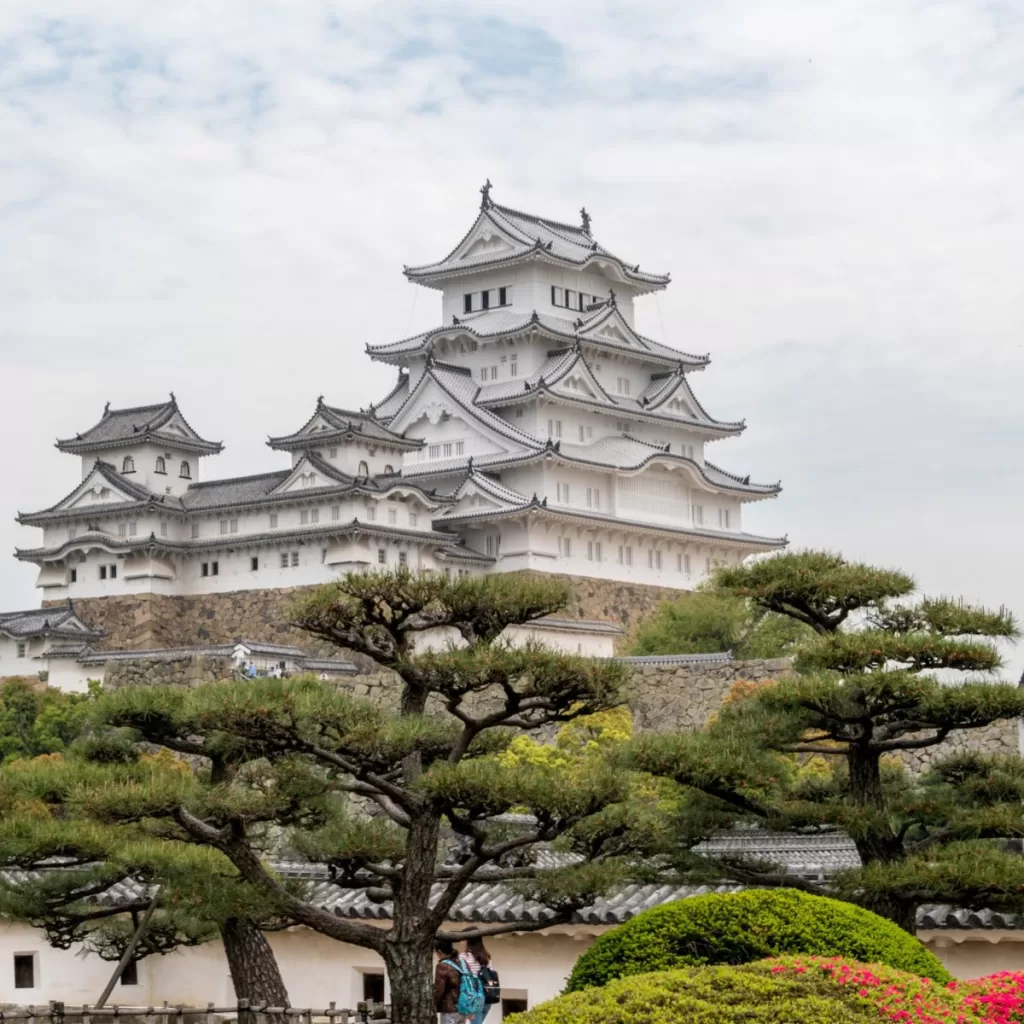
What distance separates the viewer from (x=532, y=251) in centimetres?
5362

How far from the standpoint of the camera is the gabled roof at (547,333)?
5322 cm

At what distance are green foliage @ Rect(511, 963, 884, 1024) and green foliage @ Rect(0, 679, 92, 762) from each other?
27.1m

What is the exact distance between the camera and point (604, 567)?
5075 centimetres

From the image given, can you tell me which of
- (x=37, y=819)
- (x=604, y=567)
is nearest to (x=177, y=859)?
(x=37, y=819)

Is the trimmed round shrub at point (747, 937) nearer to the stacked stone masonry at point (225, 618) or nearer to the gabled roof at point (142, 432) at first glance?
the stacked stone masonry at point (225, 618)

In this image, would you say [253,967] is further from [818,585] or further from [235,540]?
[235,540]

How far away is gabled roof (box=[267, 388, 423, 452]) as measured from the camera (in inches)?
1874

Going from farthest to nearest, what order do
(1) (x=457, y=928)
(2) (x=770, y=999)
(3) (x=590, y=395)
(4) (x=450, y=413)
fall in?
(3) (x=590, y=395), (4) (x=450, y=413), (1) (x=457, y=928), (2) (x=770, y=999)

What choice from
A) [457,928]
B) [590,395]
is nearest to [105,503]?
[590,395]

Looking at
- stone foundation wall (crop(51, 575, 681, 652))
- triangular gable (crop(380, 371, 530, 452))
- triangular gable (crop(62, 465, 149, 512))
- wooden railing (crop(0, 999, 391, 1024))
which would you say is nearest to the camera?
wooden railing (crop(0, 999, 391, 1024))

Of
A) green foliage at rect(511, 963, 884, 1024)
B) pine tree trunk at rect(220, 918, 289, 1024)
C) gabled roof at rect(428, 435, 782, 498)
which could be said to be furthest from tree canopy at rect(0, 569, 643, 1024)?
gabled roof at rect(428, 435, 782, 498)

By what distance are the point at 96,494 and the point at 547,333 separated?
12.5 meters

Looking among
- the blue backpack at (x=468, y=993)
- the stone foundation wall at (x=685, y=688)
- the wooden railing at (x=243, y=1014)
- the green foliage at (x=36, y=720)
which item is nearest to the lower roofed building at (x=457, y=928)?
the blue backpack at (x=468, y=993)

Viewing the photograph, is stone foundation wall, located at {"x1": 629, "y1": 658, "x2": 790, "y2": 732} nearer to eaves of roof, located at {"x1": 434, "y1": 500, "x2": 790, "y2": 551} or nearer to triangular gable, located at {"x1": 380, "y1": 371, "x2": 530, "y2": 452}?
eaves of roof, located at {"x1": 434, "y1": 500, "x2": 790, "y2": 551}
